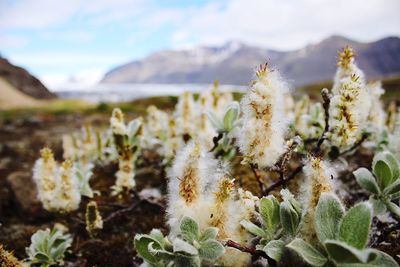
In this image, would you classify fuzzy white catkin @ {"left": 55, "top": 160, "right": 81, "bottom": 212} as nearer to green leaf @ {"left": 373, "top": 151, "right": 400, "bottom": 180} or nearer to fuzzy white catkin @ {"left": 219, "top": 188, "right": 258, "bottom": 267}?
fuzzy white catkin @ {"left": 219, "top": 188, "right": 258, "bottom": 267}

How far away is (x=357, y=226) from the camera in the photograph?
150 cm

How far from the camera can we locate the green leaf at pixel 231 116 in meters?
2.91

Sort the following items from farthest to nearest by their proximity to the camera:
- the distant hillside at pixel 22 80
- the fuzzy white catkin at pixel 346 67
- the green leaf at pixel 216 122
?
the distant hillside at pixel 22 80, the green leaf at pixel 216 122, the fuzzy white catkin at pixel 346 67

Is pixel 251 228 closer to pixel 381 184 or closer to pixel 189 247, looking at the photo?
pixel 189 247

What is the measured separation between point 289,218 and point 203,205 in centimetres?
43

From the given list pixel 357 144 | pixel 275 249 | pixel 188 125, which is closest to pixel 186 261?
pixel 275 249

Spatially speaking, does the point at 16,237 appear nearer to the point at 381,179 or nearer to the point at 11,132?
the point at 381,179

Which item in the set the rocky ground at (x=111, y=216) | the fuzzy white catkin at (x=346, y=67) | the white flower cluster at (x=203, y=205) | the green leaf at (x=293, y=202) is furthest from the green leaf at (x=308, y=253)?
the fuzzy white catkin at (x=346, y=67)

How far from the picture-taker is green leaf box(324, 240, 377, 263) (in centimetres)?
127

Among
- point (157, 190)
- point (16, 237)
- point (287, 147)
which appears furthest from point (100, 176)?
point (287, 147)

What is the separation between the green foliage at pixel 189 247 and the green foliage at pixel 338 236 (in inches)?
14.1

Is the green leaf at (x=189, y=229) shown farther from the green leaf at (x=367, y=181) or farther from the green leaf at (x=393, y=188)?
the green leaf at (x=393, y=188)

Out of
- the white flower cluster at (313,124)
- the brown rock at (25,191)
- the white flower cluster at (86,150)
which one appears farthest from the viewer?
the white flower cluster at (86,150)

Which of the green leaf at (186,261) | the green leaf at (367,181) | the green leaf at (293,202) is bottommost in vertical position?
the green leaf at (186,261)
